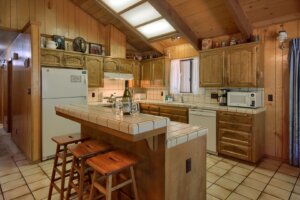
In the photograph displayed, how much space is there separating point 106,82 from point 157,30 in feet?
6.32

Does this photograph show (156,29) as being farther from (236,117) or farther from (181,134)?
(181,134)

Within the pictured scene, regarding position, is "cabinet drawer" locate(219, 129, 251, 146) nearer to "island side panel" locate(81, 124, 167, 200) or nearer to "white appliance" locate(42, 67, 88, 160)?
"island side panel" locate(81, 124, 167, 200)

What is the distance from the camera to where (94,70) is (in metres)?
4.53

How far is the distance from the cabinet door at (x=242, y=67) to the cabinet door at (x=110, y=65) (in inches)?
106

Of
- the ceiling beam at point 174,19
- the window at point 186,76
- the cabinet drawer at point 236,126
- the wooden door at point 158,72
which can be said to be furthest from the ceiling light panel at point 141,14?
the cabinet drawer at point 236,126

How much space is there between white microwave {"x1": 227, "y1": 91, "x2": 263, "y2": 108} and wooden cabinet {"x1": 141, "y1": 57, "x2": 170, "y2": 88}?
1.88 meters

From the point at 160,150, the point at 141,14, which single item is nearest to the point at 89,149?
the point at 160,150

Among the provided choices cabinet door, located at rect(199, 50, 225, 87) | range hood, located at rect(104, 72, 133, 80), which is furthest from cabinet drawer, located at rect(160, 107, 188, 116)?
range hood, located at rect(104, 72, 133, 80)

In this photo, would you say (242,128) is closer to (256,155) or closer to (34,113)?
(256,155)

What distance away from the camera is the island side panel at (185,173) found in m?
1.64

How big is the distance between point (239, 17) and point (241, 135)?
199 centimetres

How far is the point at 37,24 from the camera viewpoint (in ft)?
10.9

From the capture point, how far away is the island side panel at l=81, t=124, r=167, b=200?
1599 millimetres

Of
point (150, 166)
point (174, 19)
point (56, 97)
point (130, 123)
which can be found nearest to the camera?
point (130, 123)
